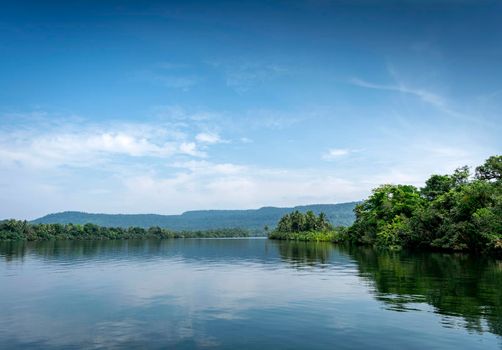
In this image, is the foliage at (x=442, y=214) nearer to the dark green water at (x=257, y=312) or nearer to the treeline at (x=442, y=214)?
Answer: the treeline at (x=442, y=214)

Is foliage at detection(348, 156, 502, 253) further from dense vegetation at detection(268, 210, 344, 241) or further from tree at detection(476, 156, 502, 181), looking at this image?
dense vegetation at detection(268, 210, 344, 241)

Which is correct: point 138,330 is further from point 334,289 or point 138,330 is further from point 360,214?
point 360,214

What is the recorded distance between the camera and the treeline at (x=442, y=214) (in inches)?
2350

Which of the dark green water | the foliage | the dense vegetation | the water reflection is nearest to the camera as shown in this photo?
the dark green water

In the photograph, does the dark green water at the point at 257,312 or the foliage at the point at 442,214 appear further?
the foliage at the point at 442,214

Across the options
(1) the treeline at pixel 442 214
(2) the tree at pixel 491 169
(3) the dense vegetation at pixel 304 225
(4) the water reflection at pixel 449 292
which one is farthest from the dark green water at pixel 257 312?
(3) the dense vegetation at pixel 304 225

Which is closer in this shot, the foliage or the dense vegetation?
the foliage

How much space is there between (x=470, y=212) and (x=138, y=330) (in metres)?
61.3

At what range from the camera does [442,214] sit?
69.9 metres

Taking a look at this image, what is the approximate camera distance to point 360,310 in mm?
21125

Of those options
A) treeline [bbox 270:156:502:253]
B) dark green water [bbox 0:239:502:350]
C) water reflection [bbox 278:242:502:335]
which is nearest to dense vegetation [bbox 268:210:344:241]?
treeline [bbox 270:156:502:253]

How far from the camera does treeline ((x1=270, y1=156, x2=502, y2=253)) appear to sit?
59.7m

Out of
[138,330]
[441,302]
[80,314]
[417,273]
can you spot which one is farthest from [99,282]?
[417,273]

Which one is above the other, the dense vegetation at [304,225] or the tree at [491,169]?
the tree at [491,169]
